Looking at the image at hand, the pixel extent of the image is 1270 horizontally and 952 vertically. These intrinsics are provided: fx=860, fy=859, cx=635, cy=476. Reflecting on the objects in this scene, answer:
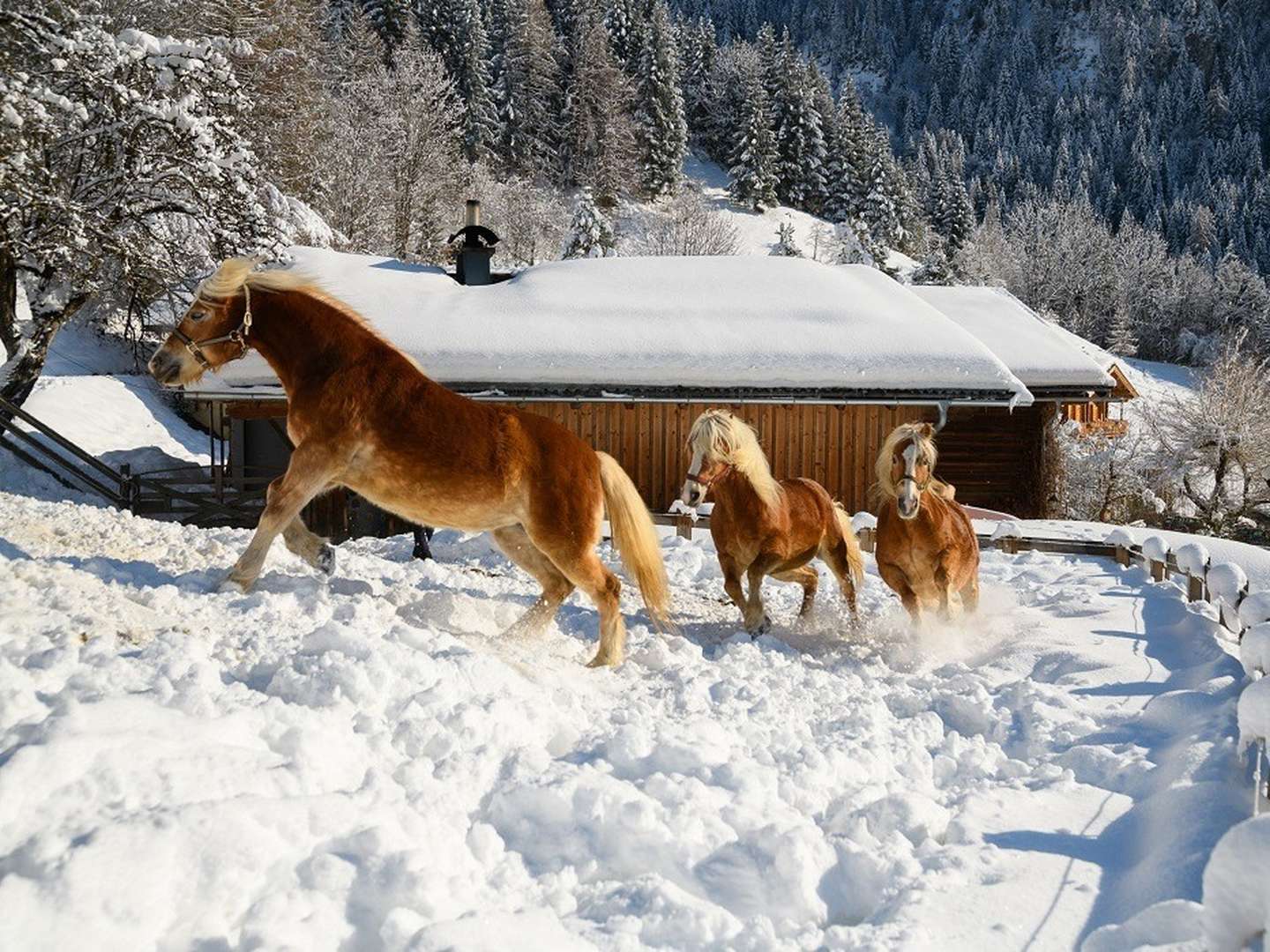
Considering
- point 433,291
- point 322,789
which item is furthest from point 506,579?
point 433,291

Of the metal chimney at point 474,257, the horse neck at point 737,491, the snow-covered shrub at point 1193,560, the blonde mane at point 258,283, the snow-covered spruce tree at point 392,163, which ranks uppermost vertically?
the snow-covered spruce tree at point 392,163

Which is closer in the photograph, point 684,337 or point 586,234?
point 684,337

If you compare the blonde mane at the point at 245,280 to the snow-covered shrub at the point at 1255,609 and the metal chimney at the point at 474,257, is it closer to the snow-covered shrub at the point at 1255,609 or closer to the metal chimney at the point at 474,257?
the snow-covered shrub at the point at 1255,609

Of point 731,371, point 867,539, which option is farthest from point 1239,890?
point 731,371

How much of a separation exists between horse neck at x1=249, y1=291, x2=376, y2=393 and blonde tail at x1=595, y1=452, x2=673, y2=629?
167cm

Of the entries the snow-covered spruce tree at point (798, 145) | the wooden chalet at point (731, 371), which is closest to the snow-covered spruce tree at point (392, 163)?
the wooden chalet at point (731, 371)

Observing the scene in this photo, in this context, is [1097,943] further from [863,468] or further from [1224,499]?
[1224,499]

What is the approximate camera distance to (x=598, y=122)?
65.5m

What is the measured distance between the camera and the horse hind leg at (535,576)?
5.43m

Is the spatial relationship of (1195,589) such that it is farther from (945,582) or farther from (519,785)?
(519,785)

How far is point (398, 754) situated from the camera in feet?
9.87

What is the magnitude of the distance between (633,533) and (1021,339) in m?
14.7

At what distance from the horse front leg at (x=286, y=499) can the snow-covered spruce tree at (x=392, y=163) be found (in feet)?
95.9

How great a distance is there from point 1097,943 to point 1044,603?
5882 mm
